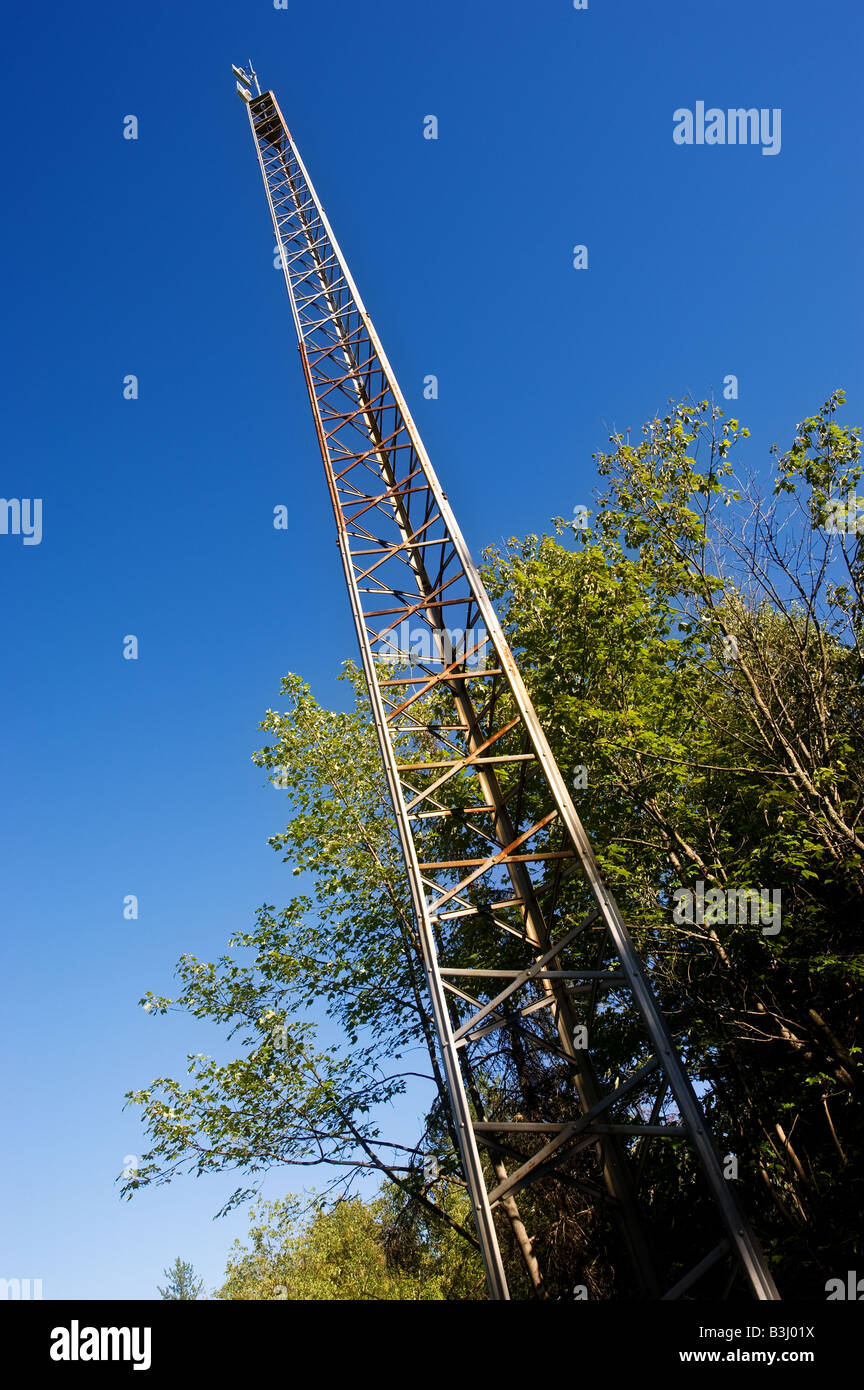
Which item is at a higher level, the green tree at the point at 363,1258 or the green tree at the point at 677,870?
the green tree at the point at 677,870

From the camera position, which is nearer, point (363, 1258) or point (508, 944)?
point (508, 944)

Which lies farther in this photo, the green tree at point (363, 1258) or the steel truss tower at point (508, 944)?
the green tree at point (363, 1258)

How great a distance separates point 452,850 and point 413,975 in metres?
2.25

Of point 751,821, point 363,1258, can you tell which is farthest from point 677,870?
point 363,1258

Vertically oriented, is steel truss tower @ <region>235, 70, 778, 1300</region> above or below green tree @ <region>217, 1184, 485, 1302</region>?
above

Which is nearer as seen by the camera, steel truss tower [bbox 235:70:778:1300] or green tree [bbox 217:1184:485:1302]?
steel truss tower [bbox 235:70:778:1300]

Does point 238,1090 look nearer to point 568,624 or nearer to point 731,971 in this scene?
point 731,971

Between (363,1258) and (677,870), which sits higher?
(677,870)

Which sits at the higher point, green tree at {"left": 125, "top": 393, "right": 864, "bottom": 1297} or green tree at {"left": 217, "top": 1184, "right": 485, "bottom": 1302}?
green tree at {"left": 125, "top": 393, "right": 864, "bottom": 1297}

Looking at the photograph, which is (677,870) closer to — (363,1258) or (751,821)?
(751,821)
